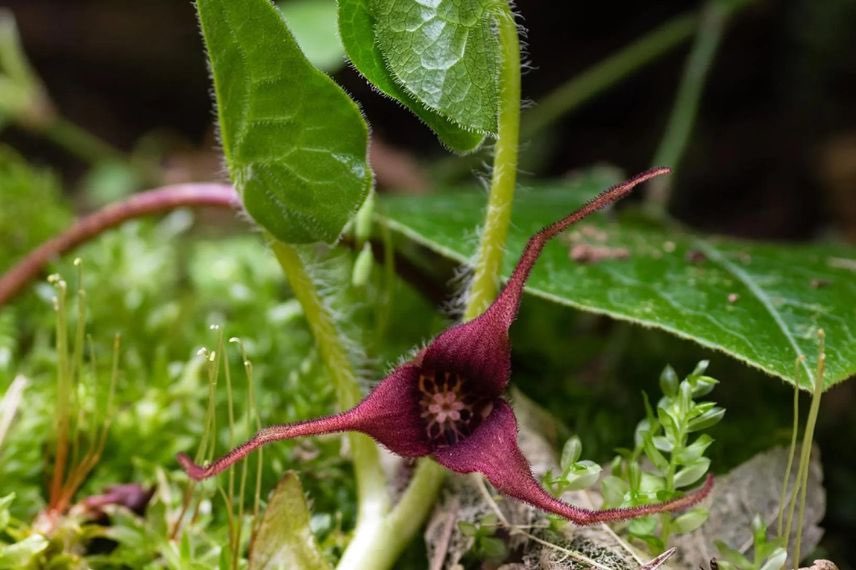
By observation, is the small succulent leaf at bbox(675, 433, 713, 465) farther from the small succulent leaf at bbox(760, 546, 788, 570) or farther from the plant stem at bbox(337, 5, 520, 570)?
the plant stem at bbox(337, 5, 520, 570)

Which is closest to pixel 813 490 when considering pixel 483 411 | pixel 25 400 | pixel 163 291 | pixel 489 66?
pixel 483 411

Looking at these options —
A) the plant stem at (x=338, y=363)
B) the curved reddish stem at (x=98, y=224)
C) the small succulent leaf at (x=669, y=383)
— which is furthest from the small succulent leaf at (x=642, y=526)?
the curved reddish stem at (x=98, y=224)

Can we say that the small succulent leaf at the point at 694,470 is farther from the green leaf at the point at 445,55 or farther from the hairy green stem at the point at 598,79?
the hairy green stem at the point at 598,79

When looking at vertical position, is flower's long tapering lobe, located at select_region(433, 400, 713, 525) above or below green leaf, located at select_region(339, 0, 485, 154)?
below

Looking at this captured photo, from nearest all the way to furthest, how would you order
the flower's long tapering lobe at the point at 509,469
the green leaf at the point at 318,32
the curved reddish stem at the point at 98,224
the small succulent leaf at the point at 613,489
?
the flower's long tapering lobe at the point at 509,469 < the small succulent leaf at the point at 613,489 < the curved reddish stem at the point at 98,224 < the green leaf at the point at 318,32

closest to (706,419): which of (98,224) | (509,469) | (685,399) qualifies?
(685,399)

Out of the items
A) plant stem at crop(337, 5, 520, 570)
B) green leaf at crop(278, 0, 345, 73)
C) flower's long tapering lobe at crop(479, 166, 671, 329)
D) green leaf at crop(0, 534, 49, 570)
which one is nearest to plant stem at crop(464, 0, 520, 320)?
plant stem at crop(337, 5, 520, 570)

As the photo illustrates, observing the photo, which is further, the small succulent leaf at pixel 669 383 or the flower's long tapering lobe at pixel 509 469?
the small succulent leaf at pixel 669 383
